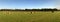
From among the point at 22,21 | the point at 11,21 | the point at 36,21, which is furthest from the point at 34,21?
the point at 11,21

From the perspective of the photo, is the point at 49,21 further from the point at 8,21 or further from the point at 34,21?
the point at 8,21

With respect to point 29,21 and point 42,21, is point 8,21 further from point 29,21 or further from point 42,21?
point 42,21

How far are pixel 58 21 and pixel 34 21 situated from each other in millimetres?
3137

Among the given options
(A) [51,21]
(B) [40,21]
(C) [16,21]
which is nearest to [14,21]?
(C) [16,21]

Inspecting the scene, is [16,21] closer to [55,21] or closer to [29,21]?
[29,21]

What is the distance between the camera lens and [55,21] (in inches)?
776

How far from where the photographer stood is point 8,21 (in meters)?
19.7

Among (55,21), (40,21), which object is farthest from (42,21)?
(55,21)

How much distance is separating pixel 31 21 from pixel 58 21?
3528 millimetres

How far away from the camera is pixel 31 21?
1980 cm

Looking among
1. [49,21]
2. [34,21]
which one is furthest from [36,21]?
[49,21]

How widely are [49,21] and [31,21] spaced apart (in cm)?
235

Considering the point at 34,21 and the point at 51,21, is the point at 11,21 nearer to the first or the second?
the point at 34,21

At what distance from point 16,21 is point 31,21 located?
6.43 feet
